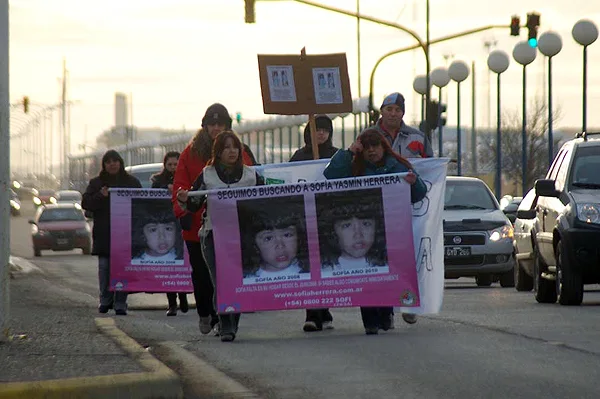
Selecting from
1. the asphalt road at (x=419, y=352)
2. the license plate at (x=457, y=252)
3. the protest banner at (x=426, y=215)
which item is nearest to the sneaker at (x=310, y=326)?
the asphalt road at (x=419, y=352)

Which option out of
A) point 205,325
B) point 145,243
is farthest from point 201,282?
point 145,243

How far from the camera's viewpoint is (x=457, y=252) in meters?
21.8

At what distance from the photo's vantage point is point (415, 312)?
12.5 m

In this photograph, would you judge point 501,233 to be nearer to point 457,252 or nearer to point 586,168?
point 457,252

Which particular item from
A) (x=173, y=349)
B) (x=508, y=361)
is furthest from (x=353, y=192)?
(x=508, y=361)

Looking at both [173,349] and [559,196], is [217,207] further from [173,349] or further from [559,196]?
[559,196]

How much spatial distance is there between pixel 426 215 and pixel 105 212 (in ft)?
16.7

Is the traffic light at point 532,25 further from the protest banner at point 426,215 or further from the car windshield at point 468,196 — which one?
the protest banner at point 426,215

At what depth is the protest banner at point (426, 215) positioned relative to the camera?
12727mm

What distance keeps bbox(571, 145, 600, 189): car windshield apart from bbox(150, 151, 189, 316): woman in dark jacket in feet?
13.8

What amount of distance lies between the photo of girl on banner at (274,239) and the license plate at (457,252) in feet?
30.8

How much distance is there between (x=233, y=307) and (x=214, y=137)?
1541 mm

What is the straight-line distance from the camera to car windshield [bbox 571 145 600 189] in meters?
16.2

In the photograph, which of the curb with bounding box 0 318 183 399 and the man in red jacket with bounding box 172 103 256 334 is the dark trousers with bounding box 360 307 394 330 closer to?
the man in red jacket with bounding box 172 103 256 334
